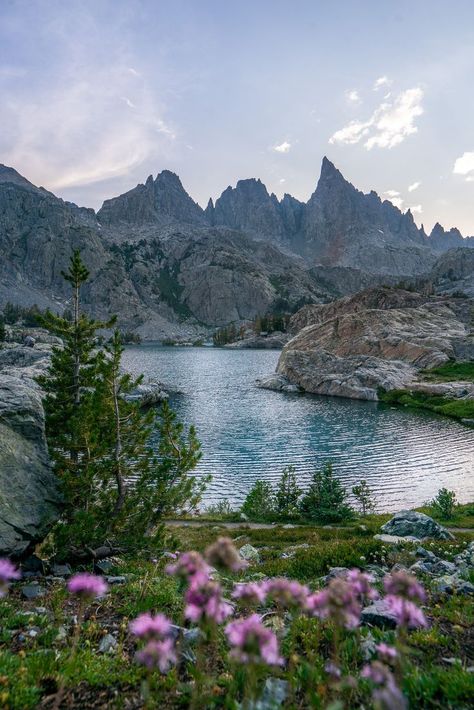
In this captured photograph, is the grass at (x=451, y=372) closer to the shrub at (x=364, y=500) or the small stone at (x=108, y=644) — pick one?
the shrub at (x=364, y=500)

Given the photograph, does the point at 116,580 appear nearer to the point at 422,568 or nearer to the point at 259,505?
the point at 422,568

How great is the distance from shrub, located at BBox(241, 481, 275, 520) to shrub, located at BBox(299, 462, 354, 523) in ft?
7.66

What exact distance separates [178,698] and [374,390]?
83994 mm

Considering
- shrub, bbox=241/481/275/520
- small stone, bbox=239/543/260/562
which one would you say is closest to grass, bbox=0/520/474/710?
small stone, bbox=239/543/260/562

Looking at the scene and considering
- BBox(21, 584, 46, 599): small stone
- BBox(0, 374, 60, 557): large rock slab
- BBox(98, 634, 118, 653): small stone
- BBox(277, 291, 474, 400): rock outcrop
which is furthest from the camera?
BBox(277, 291, 474, 400): rock outcrop

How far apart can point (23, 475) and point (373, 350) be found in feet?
355

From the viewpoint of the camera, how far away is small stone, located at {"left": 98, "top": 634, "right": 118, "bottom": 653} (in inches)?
277

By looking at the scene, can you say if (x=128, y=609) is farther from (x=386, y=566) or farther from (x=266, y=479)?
(x=266, y=479)

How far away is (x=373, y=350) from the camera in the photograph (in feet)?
366

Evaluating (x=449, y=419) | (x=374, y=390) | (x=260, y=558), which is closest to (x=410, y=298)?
(x=374, y=390)

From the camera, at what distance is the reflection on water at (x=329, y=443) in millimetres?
37344

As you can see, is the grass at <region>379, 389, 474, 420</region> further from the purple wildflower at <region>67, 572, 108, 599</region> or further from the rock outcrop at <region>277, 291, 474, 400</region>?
the purple wildflower at <region>67, 572, 108, 599</region>

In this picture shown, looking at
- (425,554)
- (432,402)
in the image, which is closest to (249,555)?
(425,554)

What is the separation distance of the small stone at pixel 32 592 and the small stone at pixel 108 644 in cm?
339
